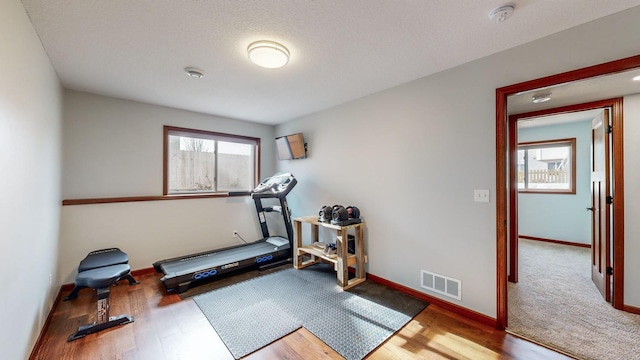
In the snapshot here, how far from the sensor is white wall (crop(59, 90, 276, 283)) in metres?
2.95

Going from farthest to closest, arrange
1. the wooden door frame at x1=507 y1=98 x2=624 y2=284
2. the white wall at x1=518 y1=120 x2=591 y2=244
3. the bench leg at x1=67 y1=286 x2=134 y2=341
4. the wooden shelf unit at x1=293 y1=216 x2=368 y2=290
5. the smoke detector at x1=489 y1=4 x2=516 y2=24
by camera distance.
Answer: the white wall at x1=518 y1=120 x2=591 y2=244 → the wooden shelf unit at x1=293 y1=216 x2=368 y2=290 → the wooden door frame at x1=507 y1=98 x2=624 y2=284 → the bench leg at x1=67 y1=286 x2=134 y2=341 → the smoke detector at x1=489 y1=4 x2=516 y2=24

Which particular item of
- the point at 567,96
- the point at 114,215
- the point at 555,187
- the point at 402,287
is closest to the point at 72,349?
the point at 114,215

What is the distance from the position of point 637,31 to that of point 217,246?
4936mm


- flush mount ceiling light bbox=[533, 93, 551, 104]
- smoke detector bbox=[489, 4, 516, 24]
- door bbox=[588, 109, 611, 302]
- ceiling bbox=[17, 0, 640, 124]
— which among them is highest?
ceiling bbox=[17, 0, 640, 124]

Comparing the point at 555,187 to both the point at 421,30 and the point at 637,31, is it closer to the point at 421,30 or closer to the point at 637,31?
the point at 637,31

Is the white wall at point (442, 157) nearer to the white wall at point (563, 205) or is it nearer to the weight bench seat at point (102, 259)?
the weight bench seat at point (102, 259)

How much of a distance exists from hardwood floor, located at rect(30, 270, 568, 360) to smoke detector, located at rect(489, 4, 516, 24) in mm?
2379

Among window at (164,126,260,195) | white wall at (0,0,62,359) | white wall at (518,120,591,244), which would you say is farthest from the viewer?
white wall at (518,120,591,244)

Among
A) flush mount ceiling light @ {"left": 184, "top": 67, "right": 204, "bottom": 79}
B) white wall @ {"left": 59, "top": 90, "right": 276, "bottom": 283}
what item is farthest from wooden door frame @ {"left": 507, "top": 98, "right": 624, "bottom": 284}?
white wall @ {"left": 59, "top": 90, "right": 276, "bottom": 283}

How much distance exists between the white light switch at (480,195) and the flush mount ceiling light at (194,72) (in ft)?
9.65

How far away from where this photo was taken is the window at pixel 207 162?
377 cm

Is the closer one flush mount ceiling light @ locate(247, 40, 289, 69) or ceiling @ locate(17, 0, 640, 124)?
ceiling @ locate(17, 0, 640, 124)

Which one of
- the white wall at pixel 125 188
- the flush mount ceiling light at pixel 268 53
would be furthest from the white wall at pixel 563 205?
the white wall at pixel 125 188

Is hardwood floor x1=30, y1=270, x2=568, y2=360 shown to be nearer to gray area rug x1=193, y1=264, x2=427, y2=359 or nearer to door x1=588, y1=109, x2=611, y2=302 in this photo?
gray area rug x1=193, y1=264, x2=427, y2=359
